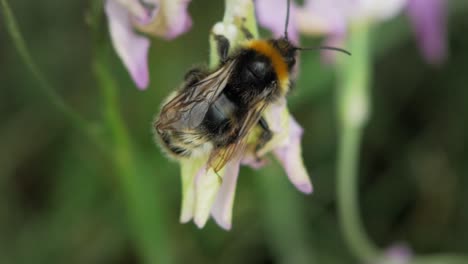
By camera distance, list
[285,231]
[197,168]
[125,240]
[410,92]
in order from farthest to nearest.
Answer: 1. [410,92]
2. [125,240]
3. [285,231]
4. [197,168]

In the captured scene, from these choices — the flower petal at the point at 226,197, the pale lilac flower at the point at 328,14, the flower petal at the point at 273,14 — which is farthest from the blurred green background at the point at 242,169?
the flower petal at the point at 226,197

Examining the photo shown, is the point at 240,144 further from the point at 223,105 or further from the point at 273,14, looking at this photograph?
the point at 273,14

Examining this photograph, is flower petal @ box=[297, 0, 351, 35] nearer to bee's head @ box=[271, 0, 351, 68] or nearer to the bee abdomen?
bee's head @ box=[271, 0, 351, 68]

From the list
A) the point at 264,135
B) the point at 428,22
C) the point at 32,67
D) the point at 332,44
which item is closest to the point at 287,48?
the point at 264,135

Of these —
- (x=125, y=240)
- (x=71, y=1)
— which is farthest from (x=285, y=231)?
(x=71, y=1)

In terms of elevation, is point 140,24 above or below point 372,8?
above

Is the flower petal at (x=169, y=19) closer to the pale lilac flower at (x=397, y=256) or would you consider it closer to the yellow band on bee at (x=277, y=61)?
the yellow band on bee at (x=277, y=61)

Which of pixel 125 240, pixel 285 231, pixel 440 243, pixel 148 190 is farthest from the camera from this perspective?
pixel 440 243

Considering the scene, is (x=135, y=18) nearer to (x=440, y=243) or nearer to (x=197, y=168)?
(x=197, y=168)
